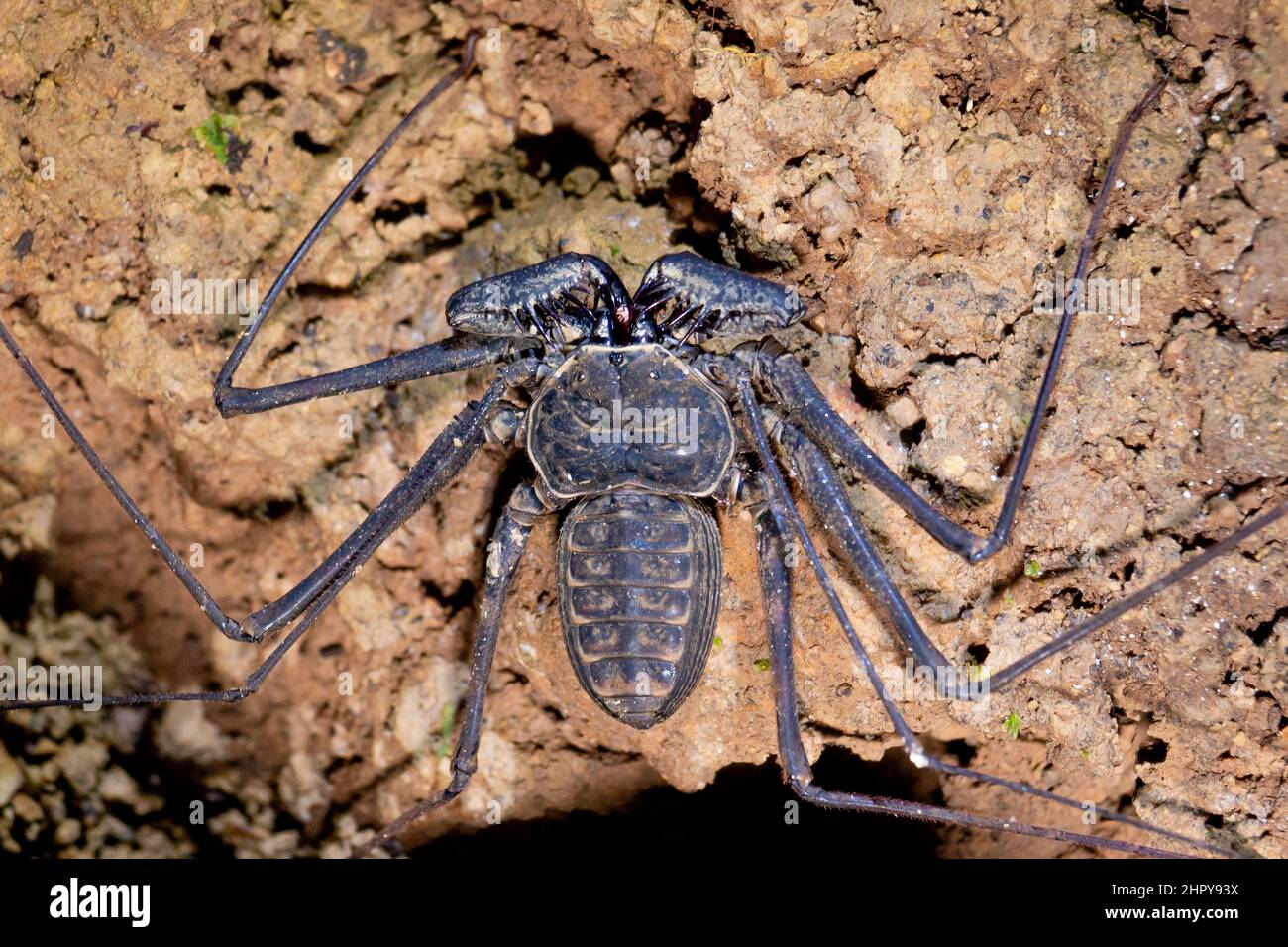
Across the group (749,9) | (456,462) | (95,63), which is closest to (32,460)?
(95,63)

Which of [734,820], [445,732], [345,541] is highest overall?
[345,541]

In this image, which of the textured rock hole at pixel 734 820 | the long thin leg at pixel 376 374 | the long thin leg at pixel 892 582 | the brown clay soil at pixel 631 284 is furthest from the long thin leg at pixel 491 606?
the long thin leg at pixel 892 582

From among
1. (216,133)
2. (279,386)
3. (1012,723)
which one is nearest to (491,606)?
(279,386)

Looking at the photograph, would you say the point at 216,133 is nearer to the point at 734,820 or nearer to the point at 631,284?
the point at 631,284

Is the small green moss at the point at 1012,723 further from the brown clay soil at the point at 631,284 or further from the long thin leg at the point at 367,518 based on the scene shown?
the long thin leg at the point at 367,518

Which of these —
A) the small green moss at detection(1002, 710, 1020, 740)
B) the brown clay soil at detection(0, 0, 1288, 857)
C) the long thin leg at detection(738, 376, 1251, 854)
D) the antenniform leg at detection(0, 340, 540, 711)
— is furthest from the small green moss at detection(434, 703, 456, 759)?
the small green moss at detection(1002, 710, 1020, 740)
